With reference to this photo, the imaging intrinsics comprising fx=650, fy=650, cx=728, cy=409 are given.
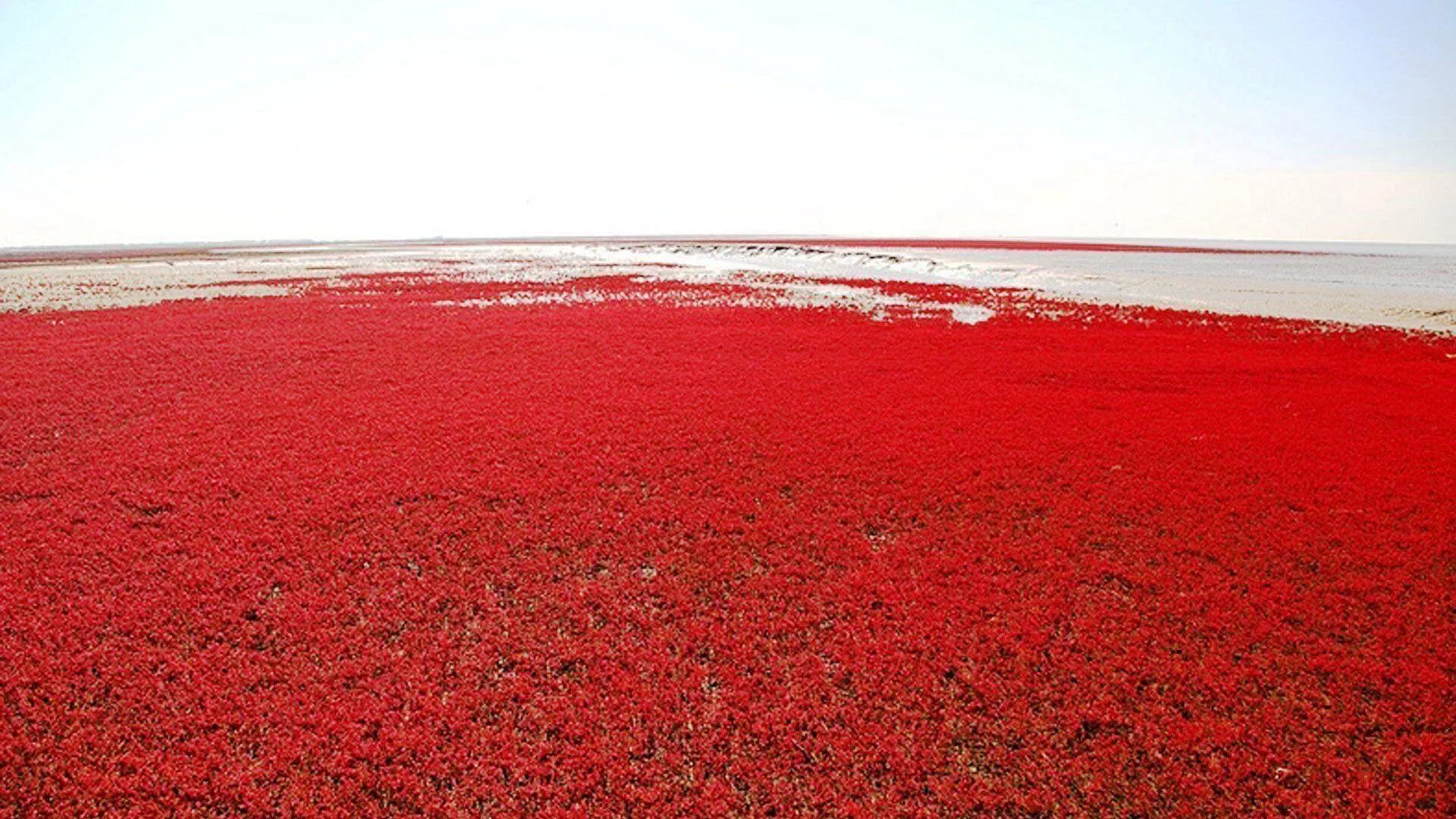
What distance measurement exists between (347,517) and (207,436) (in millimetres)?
5858

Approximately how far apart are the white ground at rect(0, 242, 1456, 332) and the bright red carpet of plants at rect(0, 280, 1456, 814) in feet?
60.8

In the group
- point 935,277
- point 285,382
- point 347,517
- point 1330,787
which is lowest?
point 1330,787

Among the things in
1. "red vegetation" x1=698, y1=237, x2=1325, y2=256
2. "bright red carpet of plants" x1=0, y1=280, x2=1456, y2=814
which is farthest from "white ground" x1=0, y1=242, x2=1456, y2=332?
"bright red carpet of plants" x1=0, y1=280, x2=1456, y2=814

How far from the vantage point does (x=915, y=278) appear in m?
49.2

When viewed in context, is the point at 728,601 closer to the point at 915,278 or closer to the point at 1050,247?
the point at 915,278

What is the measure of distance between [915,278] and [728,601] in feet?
150

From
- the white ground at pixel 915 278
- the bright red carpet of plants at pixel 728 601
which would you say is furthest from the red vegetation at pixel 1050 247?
the bright red carpet of plants at pixel 728 601

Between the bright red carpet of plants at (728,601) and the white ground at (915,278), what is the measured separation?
18.5 meters

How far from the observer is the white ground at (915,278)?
33.4 metres

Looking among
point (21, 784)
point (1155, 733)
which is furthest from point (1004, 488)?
point (21, 784)

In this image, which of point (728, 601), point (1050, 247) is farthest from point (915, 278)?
point (1050, 247)

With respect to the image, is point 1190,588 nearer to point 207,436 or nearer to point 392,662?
point 392,662

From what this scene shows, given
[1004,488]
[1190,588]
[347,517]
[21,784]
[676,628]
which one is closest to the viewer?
[21,784]

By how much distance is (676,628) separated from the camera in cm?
689
